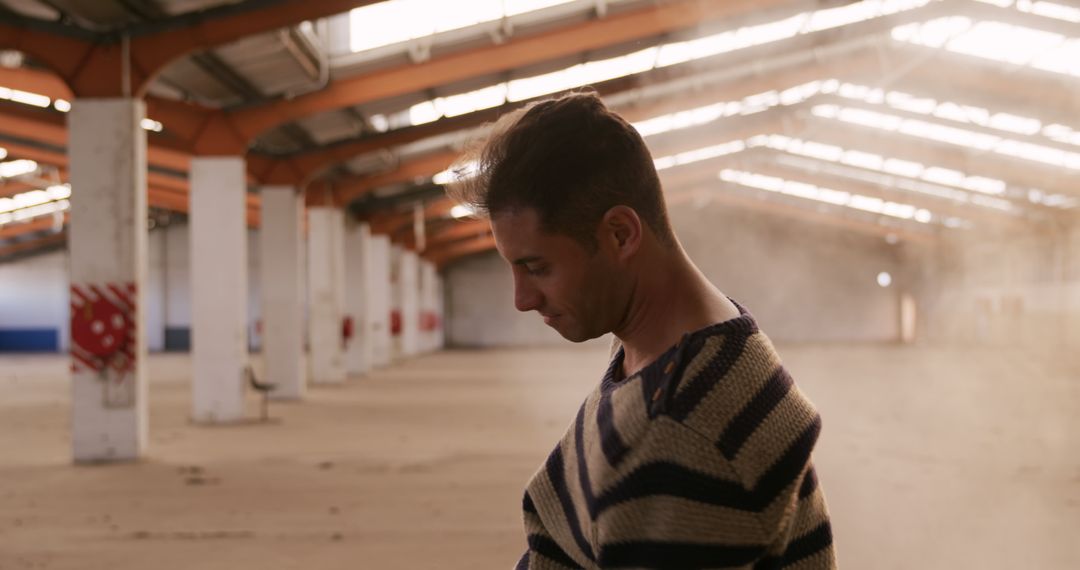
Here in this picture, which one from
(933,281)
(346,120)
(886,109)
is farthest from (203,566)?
(933,281)

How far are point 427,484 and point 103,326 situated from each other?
343 centimetres

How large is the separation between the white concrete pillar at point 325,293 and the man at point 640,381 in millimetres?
19406

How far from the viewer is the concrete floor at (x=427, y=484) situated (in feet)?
20.6

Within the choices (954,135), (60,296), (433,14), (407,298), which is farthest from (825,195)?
(60,296)

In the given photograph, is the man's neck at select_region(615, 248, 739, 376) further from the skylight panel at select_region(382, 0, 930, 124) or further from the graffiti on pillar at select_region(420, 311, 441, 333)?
the graffiti on pillar at select_region(420, 311, 441, 333)

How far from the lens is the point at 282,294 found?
17.6 meters

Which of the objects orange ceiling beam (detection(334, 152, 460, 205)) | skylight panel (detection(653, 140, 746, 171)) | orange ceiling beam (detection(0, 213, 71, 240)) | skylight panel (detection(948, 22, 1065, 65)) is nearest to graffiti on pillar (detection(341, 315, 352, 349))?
orange ceiling beam (detection(334, 152, 460, 205))

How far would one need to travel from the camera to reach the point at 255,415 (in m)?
14.8

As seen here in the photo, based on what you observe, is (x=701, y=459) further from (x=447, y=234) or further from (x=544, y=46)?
(x=447, y=234)

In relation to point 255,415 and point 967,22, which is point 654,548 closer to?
point 255,415

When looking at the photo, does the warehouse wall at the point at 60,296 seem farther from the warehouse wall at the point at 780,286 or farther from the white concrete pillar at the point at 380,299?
the white concrete pillar at the point at 380,299

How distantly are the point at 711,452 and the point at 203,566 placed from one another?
17.9 feet

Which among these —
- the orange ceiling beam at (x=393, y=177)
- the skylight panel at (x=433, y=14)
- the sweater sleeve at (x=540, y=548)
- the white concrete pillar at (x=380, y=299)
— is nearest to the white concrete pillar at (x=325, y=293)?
the orange ceiling beam at (x=393, y=177)

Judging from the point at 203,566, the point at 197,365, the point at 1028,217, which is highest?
the point at 1028,217
